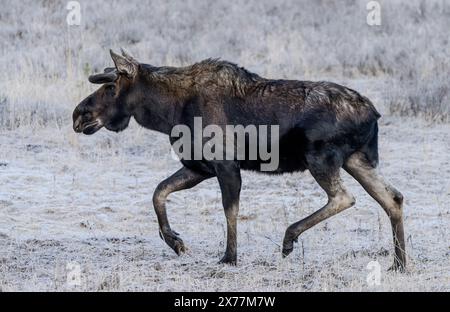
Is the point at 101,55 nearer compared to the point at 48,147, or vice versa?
the point at 48,147

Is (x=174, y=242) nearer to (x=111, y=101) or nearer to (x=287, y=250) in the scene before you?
(x=287, y=250)

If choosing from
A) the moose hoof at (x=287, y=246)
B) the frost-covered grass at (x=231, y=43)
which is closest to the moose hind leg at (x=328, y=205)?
the moose hoof at (x=287, y=246)

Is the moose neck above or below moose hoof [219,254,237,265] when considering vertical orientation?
above

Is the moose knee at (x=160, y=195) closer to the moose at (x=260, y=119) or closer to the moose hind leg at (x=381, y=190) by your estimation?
the moose at (x=260, y=119)

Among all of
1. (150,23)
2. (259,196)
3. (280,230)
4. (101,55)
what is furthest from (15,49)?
(280,230)

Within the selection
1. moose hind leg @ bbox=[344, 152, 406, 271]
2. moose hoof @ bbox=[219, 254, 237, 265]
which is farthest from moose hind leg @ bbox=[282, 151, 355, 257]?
moose hoof @ bbox=[219, 254, 237, 265]

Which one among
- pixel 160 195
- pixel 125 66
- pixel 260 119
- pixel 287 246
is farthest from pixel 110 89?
pixel 287 246

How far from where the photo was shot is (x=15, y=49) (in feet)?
62.2

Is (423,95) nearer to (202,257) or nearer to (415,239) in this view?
(415,239)

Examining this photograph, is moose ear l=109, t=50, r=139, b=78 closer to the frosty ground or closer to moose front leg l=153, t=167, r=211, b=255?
moose front leg l=153, t=167, r=211, b=255

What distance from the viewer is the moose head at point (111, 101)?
29.7 ft

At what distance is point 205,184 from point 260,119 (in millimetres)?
3304

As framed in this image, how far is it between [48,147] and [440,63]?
24.0ft

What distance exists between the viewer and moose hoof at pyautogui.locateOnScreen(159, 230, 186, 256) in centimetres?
893
